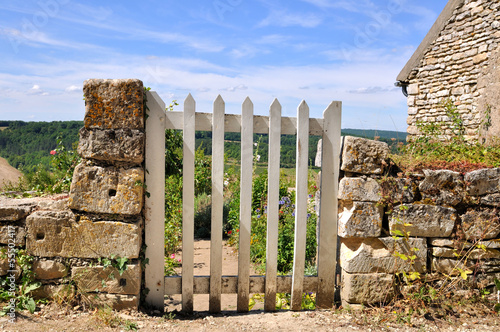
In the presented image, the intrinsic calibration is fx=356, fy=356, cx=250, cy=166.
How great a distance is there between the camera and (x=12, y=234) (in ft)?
9.01

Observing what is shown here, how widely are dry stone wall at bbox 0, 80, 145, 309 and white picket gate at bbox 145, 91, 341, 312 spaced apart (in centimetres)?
14

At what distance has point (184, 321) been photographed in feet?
9.23

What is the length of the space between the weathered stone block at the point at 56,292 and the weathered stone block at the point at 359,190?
2.30m

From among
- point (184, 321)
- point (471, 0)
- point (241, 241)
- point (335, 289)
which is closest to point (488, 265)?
point (335, 289)

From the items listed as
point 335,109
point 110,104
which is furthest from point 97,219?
point 335,109

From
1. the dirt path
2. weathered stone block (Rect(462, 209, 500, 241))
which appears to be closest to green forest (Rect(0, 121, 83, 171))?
the dirt path

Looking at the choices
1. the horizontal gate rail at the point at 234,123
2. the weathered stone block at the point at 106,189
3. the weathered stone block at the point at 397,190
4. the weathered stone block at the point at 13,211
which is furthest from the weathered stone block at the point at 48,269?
the weathered stone block at the point at 397,190

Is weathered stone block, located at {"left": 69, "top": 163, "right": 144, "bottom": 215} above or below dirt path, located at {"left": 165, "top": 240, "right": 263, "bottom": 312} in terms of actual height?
above

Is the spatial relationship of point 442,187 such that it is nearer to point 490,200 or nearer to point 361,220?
point 490,200

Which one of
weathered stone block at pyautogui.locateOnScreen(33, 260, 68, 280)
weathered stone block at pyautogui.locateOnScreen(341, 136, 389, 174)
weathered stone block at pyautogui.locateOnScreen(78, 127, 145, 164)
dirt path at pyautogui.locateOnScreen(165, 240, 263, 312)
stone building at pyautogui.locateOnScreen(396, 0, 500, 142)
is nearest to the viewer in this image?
weathered stone block at pyautogui.locateOnScreen(78, 127, 145, 164)

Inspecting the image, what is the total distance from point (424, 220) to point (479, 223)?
1.74 feet

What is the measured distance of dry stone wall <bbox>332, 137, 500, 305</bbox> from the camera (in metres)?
2.95

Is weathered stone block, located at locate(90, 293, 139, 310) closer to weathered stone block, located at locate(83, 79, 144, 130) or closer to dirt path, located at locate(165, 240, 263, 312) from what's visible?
dirt path, located at locate(165, 240, 263, 312)

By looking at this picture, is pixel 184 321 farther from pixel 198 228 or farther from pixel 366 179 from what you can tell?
pixel 198 228
